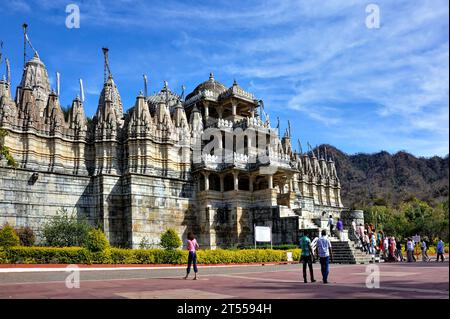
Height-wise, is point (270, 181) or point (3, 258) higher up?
point (270, 181)

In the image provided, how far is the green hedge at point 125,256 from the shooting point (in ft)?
74.2

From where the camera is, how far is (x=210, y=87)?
5138cm

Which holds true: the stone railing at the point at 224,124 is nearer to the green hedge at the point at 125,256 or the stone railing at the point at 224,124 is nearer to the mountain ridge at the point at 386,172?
the green hedge at the point at 125,256

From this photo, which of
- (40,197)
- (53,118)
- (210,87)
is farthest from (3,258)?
(210,87)

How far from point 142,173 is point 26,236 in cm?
1022

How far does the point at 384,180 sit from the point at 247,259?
136377 millimetres

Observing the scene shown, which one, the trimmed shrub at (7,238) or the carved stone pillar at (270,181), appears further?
the carved stone pillar at (270,181)

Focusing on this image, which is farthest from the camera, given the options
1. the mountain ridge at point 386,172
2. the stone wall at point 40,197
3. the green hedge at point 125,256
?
the mountain ridge at point 386,172

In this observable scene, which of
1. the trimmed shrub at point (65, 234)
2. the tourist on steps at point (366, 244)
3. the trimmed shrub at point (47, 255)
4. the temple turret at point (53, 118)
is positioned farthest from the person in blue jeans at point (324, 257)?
the temple turret at point (53, 118)

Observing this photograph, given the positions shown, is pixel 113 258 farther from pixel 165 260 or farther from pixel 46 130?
pixel 46 130

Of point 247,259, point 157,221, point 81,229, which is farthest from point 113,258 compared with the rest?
point 157,221

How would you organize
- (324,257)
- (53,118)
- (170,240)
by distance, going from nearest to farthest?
(324,257), (170,240), (53,118)

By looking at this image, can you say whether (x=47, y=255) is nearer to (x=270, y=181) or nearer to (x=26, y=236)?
(x=26, y=236)

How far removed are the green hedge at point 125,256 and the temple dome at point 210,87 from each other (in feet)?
84.7
